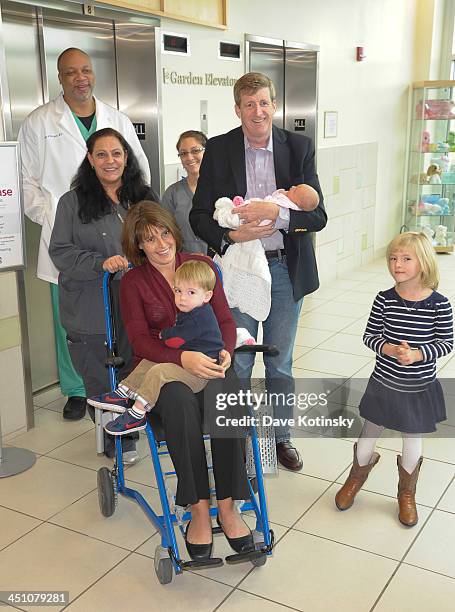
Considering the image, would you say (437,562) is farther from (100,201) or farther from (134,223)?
(100,201)

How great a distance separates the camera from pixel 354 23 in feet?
21.9

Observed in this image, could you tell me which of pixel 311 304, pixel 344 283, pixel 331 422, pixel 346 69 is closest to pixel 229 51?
pixel 346 69

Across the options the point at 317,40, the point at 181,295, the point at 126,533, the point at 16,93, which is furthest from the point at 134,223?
the point at 317,40

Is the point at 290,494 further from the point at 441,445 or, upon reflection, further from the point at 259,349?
the point at 441,445

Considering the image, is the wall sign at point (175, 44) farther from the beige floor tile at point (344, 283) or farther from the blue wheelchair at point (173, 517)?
the beige floor tile at point (344, 283)

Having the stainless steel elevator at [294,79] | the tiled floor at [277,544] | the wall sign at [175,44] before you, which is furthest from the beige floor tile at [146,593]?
the stainless steel elevator at [294,79]

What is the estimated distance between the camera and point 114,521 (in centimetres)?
273

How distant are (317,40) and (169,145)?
2.39 meters

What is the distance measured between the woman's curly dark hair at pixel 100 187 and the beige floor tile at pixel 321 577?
166 centimetres

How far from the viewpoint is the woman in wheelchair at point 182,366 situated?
7.50 feet

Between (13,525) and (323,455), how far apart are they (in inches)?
57.5

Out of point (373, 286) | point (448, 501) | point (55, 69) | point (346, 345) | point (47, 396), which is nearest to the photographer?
point (448, 501)

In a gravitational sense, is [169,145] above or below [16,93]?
below

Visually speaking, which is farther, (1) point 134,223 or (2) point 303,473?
(2) point 303,473
